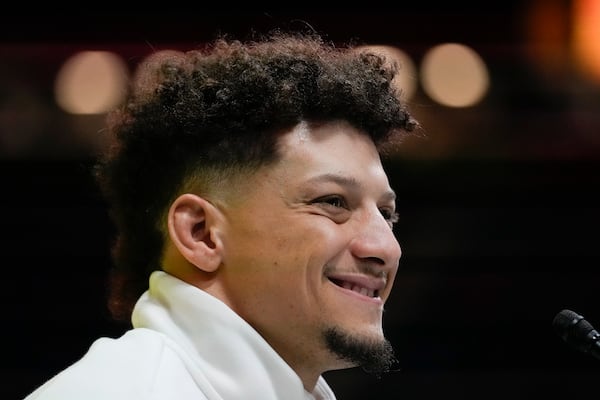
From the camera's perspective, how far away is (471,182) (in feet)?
9.50

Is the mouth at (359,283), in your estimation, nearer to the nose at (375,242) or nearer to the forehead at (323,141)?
the nose at (375,242)

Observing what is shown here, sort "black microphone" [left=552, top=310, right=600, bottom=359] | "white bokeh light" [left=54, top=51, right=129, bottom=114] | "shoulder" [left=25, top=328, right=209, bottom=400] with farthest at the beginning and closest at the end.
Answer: "white bokeh light" [left=54, top=51, right=129, bottom=114] < "black microphone" [left=552, top=310, right=600, bottom=359] < "shoulder" [left=25, top=328, right=209, bottom=400]

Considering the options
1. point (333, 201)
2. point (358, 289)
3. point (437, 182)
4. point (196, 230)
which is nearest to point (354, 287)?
point (358, 289)

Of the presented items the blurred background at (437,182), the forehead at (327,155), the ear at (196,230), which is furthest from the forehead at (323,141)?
the blurred background at (437,182)

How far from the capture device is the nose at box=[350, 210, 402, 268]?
1307mm

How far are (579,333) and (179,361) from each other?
18.6 inches

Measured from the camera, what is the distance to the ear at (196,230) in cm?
131

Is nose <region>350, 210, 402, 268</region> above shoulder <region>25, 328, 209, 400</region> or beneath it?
above

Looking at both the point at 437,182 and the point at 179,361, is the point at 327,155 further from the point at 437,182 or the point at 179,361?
the point at 437,182

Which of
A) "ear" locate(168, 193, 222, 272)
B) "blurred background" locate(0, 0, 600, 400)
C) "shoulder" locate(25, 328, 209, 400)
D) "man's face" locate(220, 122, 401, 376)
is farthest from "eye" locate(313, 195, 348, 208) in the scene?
"blurred background" locate(0, 0, 600, 400)

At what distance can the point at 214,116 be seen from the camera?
134cm

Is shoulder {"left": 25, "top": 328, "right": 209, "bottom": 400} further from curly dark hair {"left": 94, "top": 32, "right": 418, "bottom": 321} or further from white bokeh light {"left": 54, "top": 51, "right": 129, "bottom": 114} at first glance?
white bokeh light {"left": 54, "top": 51, "right": 129, "bottom": 114}

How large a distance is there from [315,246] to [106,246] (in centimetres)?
165

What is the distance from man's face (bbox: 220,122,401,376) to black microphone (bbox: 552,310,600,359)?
0.71ft
